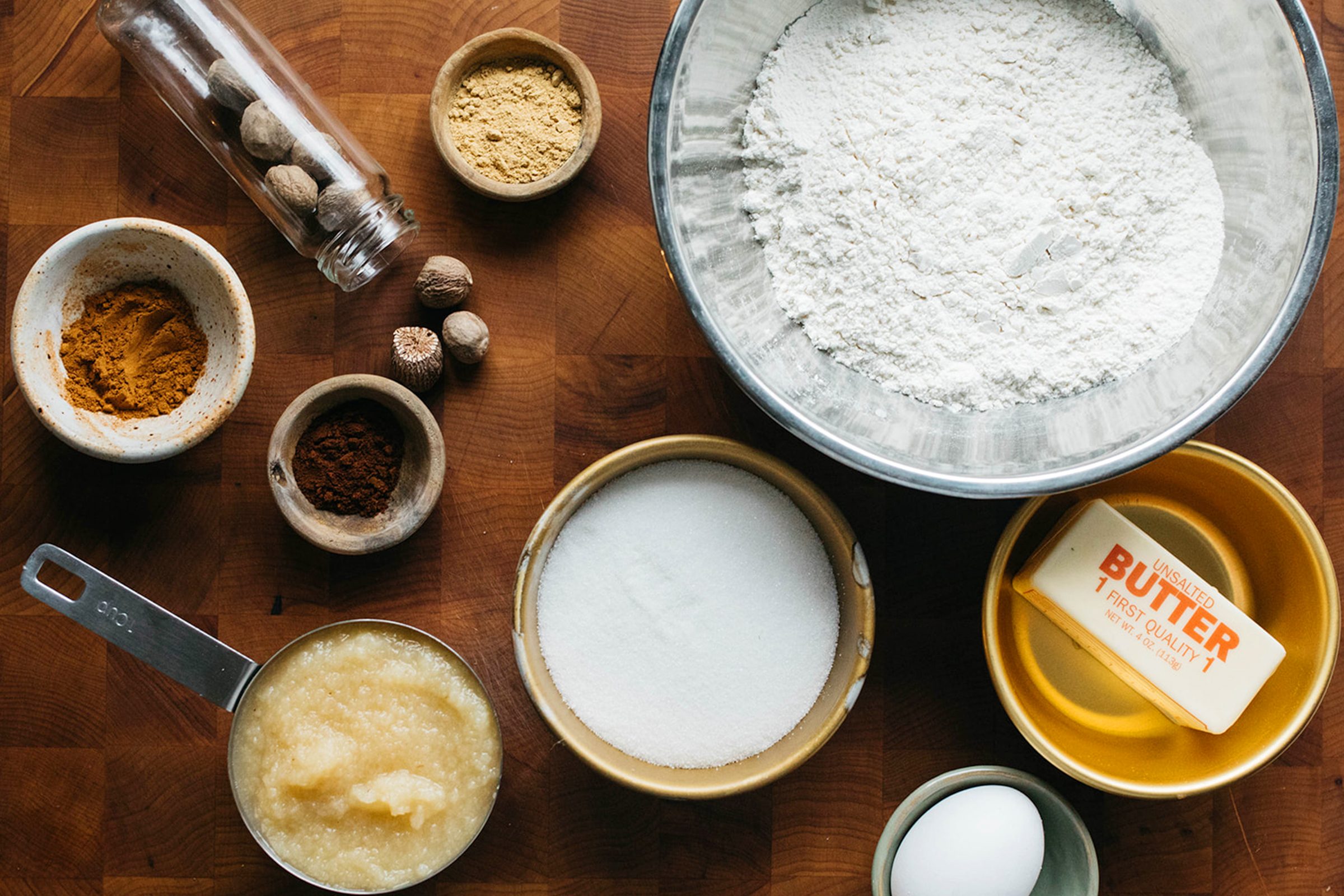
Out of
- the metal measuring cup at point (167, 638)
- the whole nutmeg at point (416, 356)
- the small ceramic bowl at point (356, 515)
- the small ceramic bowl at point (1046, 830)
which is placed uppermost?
the whole nutmeg at point (416, 356)

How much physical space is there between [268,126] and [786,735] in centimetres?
90

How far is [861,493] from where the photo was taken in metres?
1.12

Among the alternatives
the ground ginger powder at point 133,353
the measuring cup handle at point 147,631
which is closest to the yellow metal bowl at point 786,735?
the measuring cup handle at point 147,631

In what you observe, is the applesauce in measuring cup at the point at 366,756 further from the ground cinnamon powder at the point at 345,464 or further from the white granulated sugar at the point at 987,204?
the white granulated sugar at the point at 987,204

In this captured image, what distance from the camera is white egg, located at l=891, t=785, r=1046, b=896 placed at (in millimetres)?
979

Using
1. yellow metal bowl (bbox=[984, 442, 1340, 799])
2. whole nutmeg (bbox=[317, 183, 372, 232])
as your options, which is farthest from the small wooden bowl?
yellow metal bowl (bbox=[984, 442, 1340, 799])

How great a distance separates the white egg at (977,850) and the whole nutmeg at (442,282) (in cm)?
81

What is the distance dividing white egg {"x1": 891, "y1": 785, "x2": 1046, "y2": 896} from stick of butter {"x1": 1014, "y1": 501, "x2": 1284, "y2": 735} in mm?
205

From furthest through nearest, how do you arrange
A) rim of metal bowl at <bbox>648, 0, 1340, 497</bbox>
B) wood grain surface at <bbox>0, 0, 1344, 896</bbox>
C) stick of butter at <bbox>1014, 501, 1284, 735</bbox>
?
wood grain surface at <bbox>0, 0, 1344, 896</bbox>
stick of butter at <bbox>1014, 501, 1284, 735</bbox>
rim of metal bowl at <bbox>648, 0, 1340, 497</bbox>

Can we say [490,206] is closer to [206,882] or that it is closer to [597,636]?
[597,636]

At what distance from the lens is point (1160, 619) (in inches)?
38.9

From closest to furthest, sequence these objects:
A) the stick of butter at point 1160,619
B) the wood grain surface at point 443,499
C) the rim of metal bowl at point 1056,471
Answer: the rim of metal bowl at point 1056,471 → the stick of butter at point 1160,619 → the wood grain surface at point 443,499

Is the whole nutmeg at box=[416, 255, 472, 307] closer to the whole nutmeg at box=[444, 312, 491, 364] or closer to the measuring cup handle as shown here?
the whole nutmeg at box=[444, 312, 491, 364]

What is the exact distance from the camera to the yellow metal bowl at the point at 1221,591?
101cm
